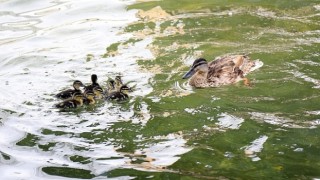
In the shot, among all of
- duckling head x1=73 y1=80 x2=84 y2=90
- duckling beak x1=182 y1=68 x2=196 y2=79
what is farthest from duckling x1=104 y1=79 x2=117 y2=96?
duckling beak x1=182 y1=68 x2=196 y2=79

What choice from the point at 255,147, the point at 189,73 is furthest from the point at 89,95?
the point at 255,147

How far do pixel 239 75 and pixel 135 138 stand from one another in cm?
253

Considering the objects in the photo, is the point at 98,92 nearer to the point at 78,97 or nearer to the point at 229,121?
the point at 78,97

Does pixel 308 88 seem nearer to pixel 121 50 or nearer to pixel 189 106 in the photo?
pixel 189 106

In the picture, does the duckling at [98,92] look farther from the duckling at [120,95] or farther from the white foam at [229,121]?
the white foam at [229,121]

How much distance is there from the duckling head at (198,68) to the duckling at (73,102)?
1.55 metres

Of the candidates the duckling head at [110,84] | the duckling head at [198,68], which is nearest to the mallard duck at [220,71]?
the duckling head at [198,68]

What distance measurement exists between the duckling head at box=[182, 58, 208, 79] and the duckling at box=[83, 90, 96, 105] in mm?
1392

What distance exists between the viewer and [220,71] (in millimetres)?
9016

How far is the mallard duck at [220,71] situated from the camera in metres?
8.89

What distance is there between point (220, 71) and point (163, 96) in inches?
43.8

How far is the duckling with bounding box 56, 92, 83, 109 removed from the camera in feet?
25.6

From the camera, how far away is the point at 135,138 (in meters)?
6.94

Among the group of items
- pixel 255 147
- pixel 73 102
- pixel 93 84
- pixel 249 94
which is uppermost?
pixel 93 84
